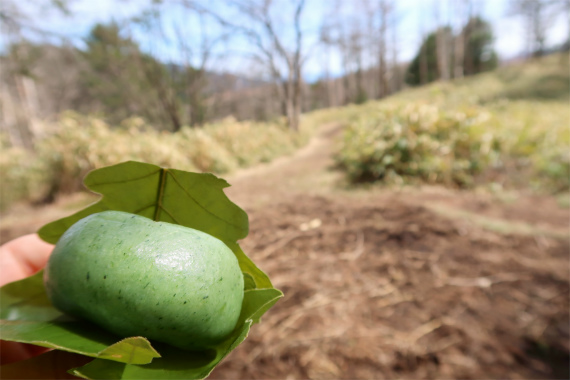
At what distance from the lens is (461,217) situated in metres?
3.53

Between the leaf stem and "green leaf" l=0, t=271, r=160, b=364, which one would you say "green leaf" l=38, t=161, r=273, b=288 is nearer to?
the leaf stem

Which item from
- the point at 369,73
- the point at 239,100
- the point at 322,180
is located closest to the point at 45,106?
the point at 239,100

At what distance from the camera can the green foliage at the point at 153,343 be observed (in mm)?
521

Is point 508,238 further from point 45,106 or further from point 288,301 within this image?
point 45,106

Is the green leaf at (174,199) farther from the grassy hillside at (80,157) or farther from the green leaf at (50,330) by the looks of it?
the grassy hillside at (80,157)

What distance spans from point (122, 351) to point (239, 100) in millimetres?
29408

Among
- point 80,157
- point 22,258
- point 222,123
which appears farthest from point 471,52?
point 22,258

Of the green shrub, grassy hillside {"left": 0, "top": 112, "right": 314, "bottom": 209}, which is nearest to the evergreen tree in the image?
the green shrub

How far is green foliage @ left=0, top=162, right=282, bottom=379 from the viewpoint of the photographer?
52 cm

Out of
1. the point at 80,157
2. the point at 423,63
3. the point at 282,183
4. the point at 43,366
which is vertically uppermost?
the point at 423,63

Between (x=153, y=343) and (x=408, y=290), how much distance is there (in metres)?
2.16

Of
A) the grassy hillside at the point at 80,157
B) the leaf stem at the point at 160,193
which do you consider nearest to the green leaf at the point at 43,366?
the leaf stem at the point at 160,193

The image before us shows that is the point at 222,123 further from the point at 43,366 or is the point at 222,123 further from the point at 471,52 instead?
the point at 471,52

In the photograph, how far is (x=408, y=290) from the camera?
2.37m
